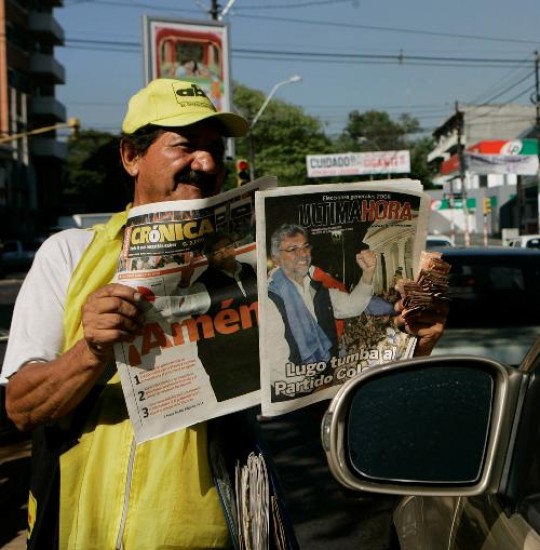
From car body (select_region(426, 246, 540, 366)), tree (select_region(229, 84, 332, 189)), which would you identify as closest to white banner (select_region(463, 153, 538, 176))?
tree (select_region(229, 84, 332, 189))

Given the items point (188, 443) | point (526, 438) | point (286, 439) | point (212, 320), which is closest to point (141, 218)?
point (212, 320)

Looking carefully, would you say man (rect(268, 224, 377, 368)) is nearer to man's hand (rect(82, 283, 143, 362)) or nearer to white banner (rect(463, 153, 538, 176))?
man's hand (rect(82, 283, 143, 362))

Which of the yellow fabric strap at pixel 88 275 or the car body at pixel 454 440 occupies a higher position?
the yellow fabric strap at pixel 88 275

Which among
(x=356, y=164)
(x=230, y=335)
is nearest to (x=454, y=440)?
(x=230, y=335)

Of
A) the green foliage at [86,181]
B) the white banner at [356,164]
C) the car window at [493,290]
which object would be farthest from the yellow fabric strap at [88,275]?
the white banner at [356,164]

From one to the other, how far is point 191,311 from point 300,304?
218mm

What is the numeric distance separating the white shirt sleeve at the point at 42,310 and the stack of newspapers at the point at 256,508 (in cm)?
48

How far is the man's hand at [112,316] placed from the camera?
1506mm

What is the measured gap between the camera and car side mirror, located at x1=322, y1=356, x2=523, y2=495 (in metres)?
1.49

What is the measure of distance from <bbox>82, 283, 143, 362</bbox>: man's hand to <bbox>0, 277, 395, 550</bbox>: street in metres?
2.15

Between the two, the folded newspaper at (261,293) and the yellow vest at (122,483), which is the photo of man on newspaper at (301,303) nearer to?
the folded newspaper at (261,293)

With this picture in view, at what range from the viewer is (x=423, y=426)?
1676mm

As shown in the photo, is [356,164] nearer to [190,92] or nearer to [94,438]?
[190,92]

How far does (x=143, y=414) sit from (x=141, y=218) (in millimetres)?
379
